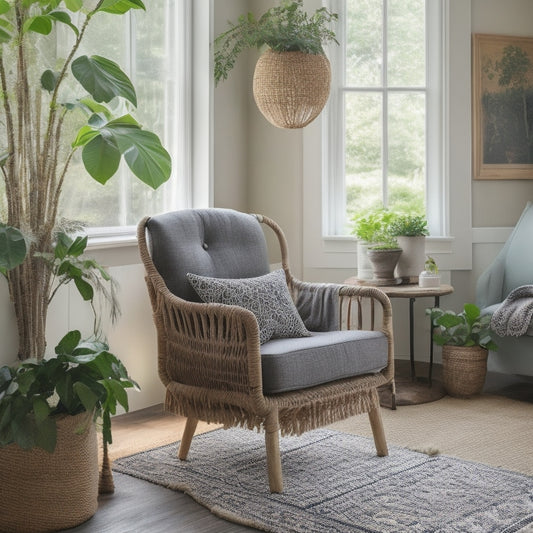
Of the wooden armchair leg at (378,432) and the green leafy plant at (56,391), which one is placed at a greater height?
the green leafy plant at (56,391)

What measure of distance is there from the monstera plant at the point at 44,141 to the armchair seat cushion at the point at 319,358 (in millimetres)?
685

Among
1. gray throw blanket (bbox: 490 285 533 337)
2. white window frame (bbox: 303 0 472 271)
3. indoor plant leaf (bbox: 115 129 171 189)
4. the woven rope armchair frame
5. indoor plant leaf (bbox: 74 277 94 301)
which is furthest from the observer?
white window frame (bbox: 303 0 472 271)

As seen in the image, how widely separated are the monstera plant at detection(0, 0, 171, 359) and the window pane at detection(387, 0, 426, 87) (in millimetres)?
2318

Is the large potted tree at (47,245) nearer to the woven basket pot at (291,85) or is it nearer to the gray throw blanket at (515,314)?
the woven basket pot at (291,85)

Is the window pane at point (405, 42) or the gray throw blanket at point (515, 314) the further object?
the window pane at point (405, 42)

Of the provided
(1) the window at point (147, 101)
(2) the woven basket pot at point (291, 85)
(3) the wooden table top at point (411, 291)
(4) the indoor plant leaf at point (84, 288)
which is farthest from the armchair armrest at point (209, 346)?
(2) the woven basket pot at point (291, 85)

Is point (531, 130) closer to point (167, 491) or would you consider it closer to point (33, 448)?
point (167, 491)

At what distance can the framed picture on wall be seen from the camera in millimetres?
4625

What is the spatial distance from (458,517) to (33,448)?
1265 millimetres

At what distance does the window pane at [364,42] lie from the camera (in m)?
4.63

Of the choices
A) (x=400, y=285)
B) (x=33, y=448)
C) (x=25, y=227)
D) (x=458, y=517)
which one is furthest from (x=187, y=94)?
(x=458, y=517)

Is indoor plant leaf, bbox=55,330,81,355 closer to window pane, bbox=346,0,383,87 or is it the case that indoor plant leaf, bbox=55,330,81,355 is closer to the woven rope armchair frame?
the woven rope armchair frame

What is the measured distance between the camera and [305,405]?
273 centimetres

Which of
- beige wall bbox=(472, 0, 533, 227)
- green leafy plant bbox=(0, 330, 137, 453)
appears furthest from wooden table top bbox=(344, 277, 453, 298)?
green leafy plant bbox=(0, 330, 137, 453)
